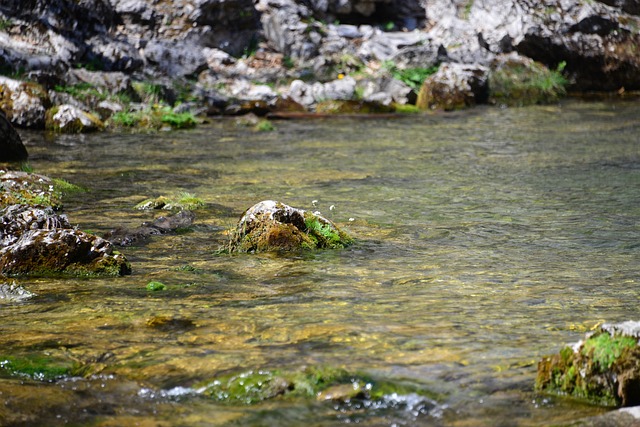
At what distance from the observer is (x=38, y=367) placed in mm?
4133

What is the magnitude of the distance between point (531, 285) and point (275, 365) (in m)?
2.32

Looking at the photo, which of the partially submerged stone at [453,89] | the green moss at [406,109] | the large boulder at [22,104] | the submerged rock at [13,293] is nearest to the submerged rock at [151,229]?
the submerged rock at [13,293]

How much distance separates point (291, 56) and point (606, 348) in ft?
69.2

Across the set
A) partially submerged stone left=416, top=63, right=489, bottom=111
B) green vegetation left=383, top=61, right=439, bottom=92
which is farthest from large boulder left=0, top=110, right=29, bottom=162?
green vegetation left=383, top=61, right=439, bottom=92

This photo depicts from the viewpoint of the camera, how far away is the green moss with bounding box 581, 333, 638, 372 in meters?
3.62

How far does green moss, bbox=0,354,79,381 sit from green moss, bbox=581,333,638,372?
97.1 inches

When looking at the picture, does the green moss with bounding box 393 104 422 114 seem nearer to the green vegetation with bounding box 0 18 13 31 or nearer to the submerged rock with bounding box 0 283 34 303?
the green vegetation with bounding box 0 18 13 31

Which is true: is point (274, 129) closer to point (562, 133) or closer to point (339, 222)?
point (562, 133)

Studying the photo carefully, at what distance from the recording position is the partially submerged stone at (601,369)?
3592 mm

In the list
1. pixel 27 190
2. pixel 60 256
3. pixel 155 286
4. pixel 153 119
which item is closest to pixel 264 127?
pixel 153 119

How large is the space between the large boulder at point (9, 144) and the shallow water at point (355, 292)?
0.31 m

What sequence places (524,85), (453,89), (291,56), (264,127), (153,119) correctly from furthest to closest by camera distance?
(291,56) → (524,85) → (453,89) → (153,119) → (264,127)

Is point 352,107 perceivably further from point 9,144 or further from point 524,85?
point 9,144

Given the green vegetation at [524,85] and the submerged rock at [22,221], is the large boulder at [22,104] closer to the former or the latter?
A: the submerged rock at [22,221]
